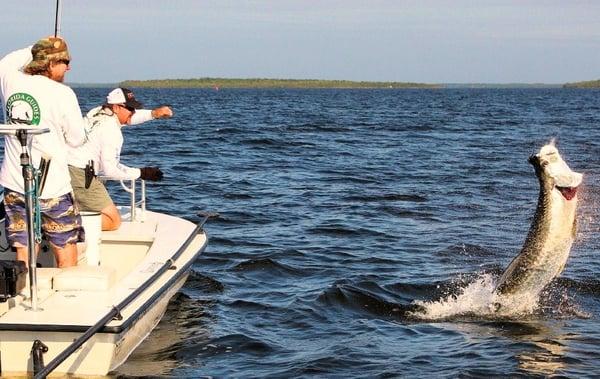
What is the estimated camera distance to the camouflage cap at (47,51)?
21.7 feet

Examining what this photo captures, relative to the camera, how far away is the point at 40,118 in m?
6.68

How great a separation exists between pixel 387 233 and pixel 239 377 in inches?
273

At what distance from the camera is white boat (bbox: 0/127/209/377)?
6.29m

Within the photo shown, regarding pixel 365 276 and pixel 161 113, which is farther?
pixel 365 276

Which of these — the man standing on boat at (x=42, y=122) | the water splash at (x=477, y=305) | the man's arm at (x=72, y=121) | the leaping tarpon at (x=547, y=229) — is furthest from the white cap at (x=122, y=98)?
the leaping tarpon at (x=547, y=229)

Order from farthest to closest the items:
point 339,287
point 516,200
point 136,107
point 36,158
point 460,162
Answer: point 460,162, point 516,200, point 339,287, point 136,107, point 36,158

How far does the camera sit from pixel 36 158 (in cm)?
679

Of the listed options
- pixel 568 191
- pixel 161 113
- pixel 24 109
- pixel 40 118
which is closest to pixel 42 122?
pixel 40 118

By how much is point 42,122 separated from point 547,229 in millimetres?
4232

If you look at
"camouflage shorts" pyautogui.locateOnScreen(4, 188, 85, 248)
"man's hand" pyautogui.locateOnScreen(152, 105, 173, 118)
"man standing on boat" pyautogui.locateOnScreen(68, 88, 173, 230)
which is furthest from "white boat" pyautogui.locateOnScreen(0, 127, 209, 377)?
"man's hand" pyautogui.locateOnScreen(152, 105, 173, 118)

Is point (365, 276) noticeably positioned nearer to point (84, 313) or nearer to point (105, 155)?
point (105, 155)

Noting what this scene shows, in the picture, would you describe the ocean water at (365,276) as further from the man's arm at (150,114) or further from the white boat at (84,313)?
the man's arm at (150,114)

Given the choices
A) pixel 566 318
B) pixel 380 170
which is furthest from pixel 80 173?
pixel 380 170

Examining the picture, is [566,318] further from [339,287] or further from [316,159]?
[316,159]
